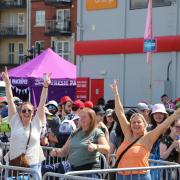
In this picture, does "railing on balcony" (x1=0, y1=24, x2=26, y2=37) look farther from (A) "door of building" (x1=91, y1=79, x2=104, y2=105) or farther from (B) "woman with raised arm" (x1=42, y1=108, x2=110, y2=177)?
(B) "woman with raised arm" (x1=42, y1=108, x2=110, y2=177)

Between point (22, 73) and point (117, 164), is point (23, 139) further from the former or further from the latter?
point (22, 73)

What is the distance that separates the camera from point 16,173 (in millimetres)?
8008

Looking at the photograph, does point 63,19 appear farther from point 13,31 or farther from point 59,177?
point 59,177

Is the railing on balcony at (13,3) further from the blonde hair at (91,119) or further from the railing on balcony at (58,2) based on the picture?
the blonde hair at (91,119)

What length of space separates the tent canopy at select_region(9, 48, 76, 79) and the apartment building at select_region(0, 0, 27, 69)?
40760 millimetres

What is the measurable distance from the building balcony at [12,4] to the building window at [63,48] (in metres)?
7.43

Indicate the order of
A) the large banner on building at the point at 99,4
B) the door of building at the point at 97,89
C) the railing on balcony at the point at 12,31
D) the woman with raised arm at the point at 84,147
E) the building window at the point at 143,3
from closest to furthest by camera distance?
the woman with raised arm at the point at 84,147 < the building window at the point at 143,3 < the large banner on building at the point at 99,4 < the door of building at the point at 97,89 < the railing on balcony at the point at 12,31

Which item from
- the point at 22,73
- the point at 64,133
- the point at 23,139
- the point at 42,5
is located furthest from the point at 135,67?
the point at 42,5

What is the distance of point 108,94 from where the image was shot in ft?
90.1

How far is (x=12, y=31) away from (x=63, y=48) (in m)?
9.68

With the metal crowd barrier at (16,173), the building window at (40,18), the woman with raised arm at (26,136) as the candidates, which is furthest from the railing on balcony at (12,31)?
the metal crowd barrier at (16,173)

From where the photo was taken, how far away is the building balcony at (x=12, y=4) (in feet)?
215

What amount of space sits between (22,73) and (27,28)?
40428 mm

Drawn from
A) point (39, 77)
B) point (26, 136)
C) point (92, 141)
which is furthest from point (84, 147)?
point (39, 77)
